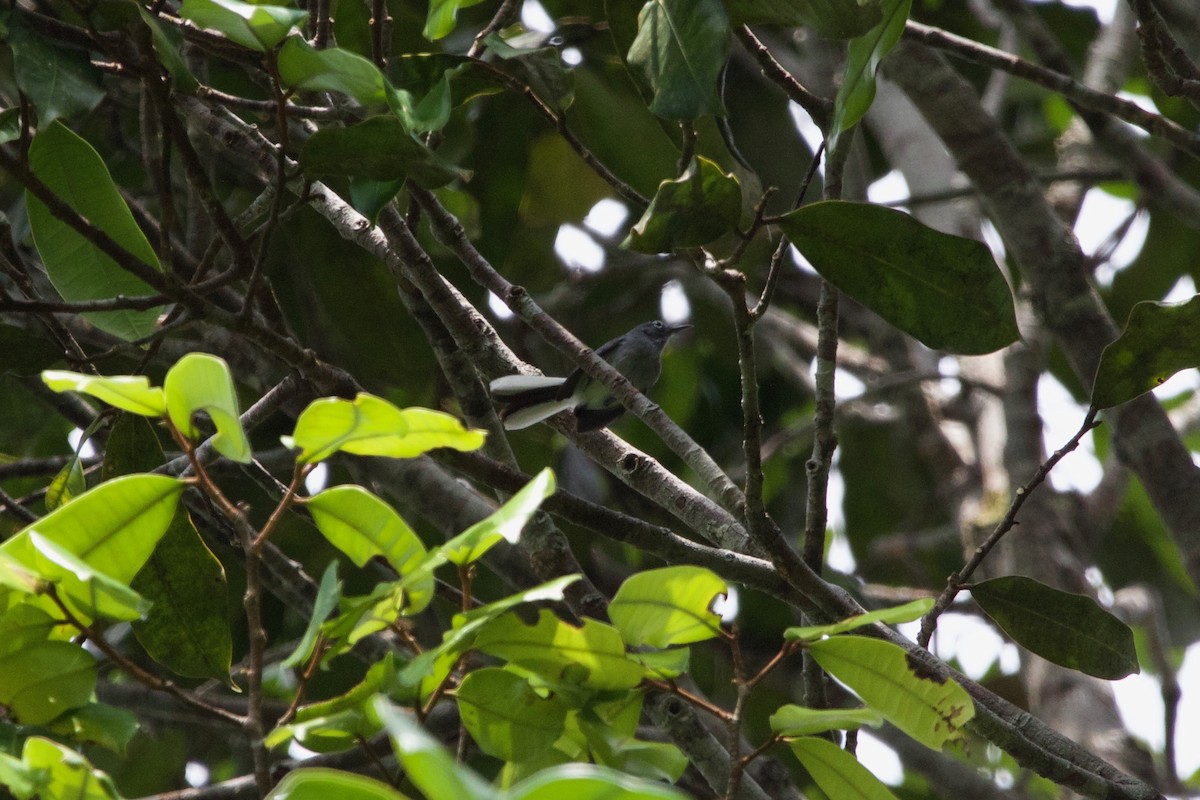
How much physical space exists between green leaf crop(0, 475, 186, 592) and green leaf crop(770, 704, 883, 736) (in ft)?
2.17

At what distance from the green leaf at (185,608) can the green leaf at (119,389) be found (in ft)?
1.56

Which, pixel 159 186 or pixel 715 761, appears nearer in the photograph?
pixel 159 186

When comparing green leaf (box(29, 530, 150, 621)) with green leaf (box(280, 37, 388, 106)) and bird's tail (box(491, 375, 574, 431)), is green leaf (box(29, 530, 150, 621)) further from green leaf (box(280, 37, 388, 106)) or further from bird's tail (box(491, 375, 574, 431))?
bird's tail (box(491, 375, 574, 431))

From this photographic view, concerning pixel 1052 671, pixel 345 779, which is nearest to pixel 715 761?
pixel 345 779

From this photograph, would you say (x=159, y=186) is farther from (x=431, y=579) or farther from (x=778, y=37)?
(x=778, y=37)

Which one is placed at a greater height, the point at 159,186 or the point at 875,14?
the point at 875,14

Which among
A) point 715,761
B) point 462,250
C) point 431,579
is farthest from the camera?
point 462,250

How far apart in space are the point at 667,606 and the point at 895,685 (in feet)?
0.87

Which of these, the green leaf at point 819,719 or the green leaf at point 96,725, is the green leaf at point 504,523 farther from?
the green leaf at point 96,725

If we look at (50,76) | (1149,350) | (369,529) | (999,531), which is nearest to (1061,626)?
(999,531)

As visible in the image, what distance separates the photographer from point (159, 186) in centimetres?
156

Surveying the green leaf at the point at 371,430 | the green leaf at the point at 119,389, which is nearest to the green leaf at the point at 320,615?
the green leaf at the point at 371,430

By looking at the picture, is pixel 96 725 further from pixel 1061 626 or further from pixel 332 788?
pixel 1061 626

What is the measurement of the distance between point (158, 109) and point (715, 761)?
4.07ft
